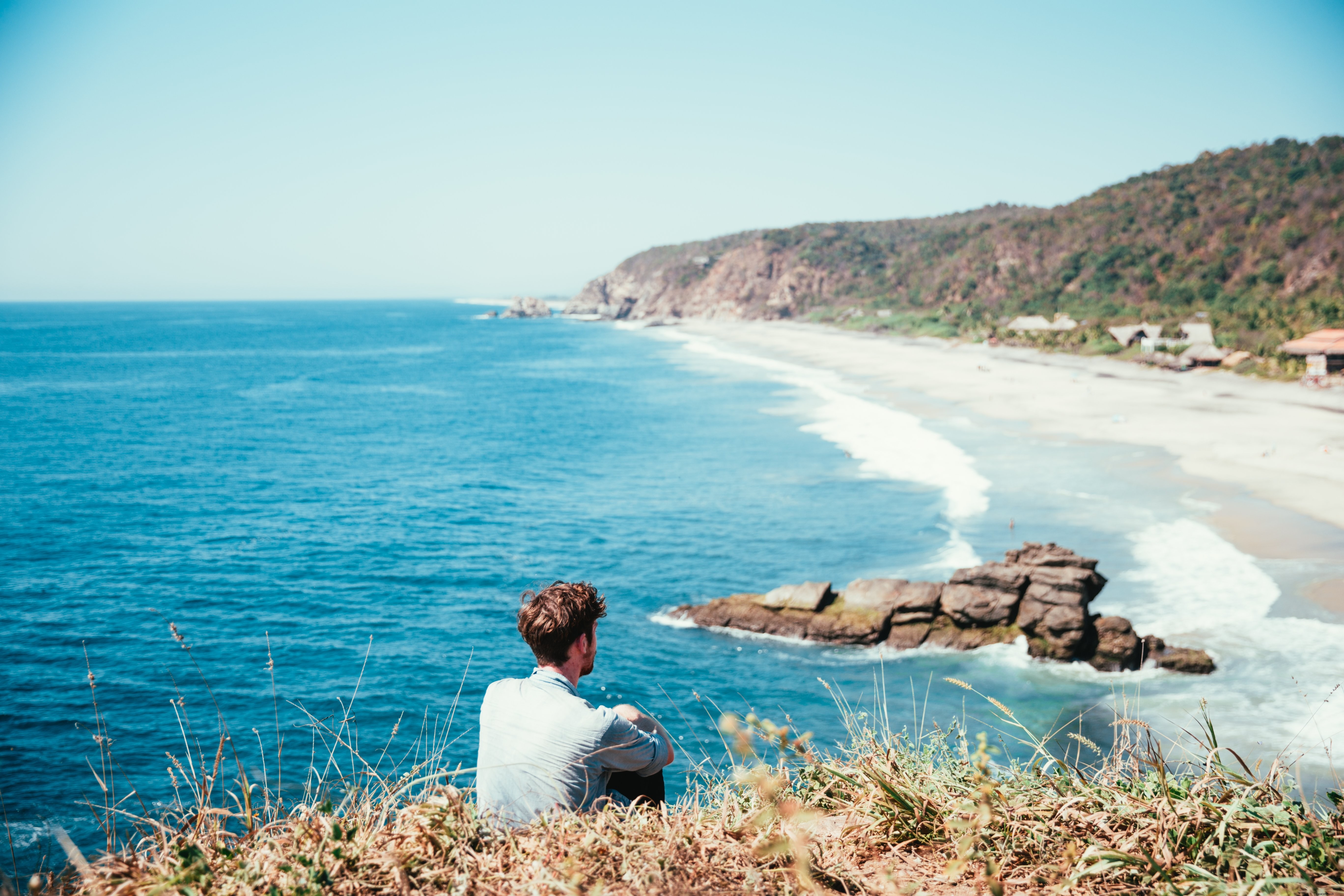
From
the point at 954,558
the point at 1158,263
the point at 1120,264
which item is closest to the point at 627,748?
the point at 954,558

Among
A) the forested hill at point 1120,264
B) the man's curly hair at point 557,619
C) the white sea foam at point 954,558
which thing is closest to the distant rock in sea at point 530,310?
the forested hill at point 1120,264

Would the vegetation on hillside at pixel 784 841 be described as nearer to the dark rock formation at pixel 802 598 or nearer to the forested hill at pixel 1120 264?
the dark rock formation at pixel 802 598

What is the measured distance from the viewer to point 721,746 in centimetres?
1291

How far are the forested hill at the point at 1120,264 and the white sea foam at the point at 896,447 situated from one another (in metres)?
26.7

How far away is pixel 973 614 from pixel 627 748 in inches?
565

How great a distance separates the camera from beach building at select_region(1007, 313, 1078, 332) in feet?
253

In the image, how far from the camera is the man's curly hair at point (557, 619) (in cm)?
327

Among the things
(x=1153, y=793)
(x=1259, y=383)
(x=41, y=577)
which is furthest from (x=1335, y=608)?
(x=1259, y=383)

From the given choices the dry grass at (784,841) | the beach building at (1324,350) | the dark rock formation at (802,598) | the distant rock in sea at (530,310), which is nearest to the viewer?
the dry grass at (784,841)

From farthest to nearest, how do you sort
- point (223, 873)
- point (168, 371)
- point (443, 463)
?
1. point (168, 371)
2. point (443, 463)
3. point (223, 873)

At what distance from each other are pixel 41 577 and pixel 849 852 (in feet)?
77.8

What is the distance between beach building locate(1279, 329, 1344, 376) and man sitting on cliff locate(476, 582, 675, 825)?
51151 millimetres

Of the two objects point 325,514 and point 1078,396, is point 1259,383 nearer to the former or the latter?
point 1078,396

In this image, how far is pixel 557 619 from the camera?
10.7ft
